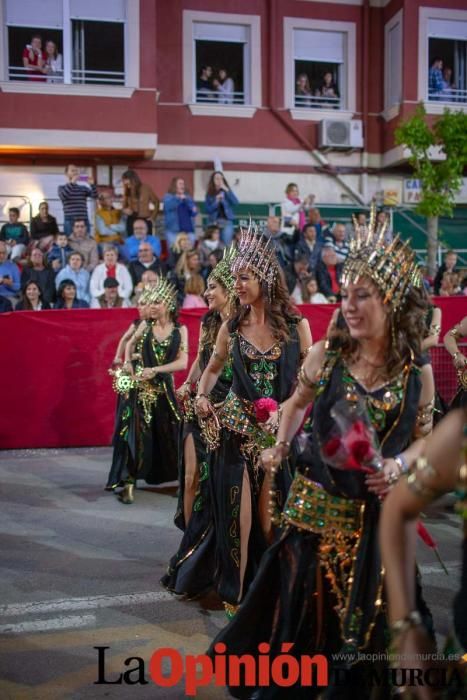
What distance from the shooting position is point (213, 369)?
5309 millimetres

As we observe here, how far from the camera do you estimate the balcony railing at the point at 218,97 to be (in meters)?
18.5

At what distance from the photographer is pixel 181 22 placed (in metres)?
18.0

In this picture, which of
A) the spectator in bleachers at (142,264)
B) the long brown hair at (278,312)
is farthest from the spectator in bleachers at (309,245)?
the long brown hair at (278,312)

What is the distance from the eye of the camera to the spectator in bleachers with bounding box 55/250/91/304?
1223 centimetres

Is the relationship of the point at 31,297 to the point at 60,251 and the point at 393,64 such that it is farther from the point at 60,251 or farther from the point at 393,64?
the point at 393,64

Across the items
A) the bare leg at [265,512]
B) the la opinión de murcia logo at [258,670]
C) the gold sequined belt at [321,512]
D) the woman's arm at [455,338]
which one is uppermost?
the woman's arm at [455,338]

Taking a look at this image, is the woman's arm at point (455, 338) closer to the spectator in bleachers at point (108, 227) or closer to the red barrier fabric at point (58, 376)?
A: the red barrier fabric at point (58, 376)

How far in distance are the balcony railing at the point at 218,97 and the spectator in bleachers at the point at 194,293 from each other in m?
8.44

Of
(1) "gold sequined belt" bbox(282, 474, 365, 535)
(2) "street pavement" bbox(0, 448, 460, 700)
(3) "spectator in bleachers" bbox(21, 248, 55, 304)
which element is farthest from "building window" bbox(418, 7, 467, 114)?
(1) "gold sequined belt" bbox(282, 474, 365, 535)

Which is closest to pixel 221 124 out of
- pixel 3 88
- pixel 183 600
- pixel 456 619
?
pixel 3 88

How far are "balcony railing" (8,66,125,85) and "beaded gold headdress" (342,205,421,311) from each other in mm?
14781

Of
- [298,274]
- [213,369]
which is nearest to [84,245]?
[298,274]

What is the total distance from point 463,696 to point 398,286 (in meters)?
1.69

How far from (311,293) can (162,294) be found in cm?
522
